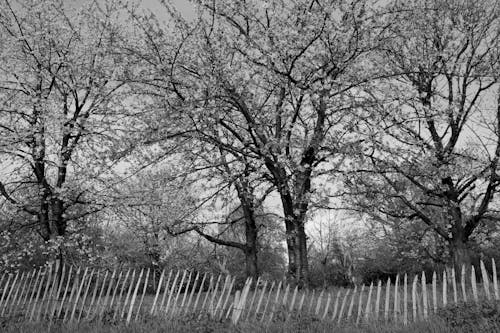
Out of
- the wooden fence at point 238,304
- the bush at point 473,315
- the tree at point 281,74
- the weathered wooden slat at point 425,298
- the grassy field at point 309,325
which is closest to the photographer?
the bush at point 473,315

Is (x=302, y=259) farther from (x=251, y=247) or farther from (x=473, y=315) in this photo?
(x=251, y=247)

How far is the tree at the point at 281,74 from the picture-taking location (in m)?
11.0

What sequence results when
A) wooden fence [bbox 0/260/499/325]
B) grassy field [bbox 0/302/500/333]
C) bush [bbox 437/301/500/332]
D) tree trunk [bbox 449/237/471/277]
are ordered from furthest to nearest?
tree trunk [bbox 449/237/471/277] → wooden fence [bbox 0/260/499/325] → grassy field [bbox 0/302/500/333] → bush [bbox 437/301/500/332]

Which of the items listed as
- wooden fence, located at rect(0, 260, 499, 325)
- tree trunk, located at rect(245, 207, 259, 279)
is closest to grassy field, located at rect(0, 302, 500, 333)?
wooden fence, located at rect(0, 260, 499, 325)

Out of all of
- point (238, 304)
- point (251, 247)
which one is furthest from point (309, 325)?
point (251, 247)

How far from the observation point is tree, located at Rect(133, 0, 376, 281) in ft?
36.0

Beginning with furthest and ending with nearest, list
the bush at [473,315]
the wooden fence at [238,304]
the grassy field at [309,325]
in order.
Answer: the wooden fence at [238,304], the grassy field at [309,325], the bush at [473,315]

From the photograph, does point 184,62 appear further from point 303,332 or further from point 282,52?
point 303,332

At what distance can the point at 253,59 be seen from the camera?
11.6 metres

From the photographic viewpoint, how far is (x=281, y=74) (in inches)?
451

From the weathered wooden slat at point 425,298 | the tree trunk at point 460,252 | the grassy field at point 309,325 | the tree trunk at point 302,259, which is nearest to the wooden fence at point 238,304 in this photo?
the weathered wooden slat at point 425,298

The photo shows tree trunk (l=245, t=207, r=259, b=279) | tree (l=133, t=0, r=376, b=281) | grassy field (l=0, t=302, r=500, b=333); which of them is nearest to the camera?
grassy field (l=0, t=302, r=500, b=333)

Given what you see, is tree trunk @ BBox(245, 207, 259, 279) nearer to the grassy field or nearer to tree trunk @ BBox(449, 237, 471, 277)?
tree trunk @ BBox(449, 237, 471, 277)

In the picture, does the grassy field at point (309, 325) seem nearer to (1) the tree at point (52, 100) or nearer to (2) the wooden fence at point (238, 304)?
(2) the wooden fence at point (238, 304)
